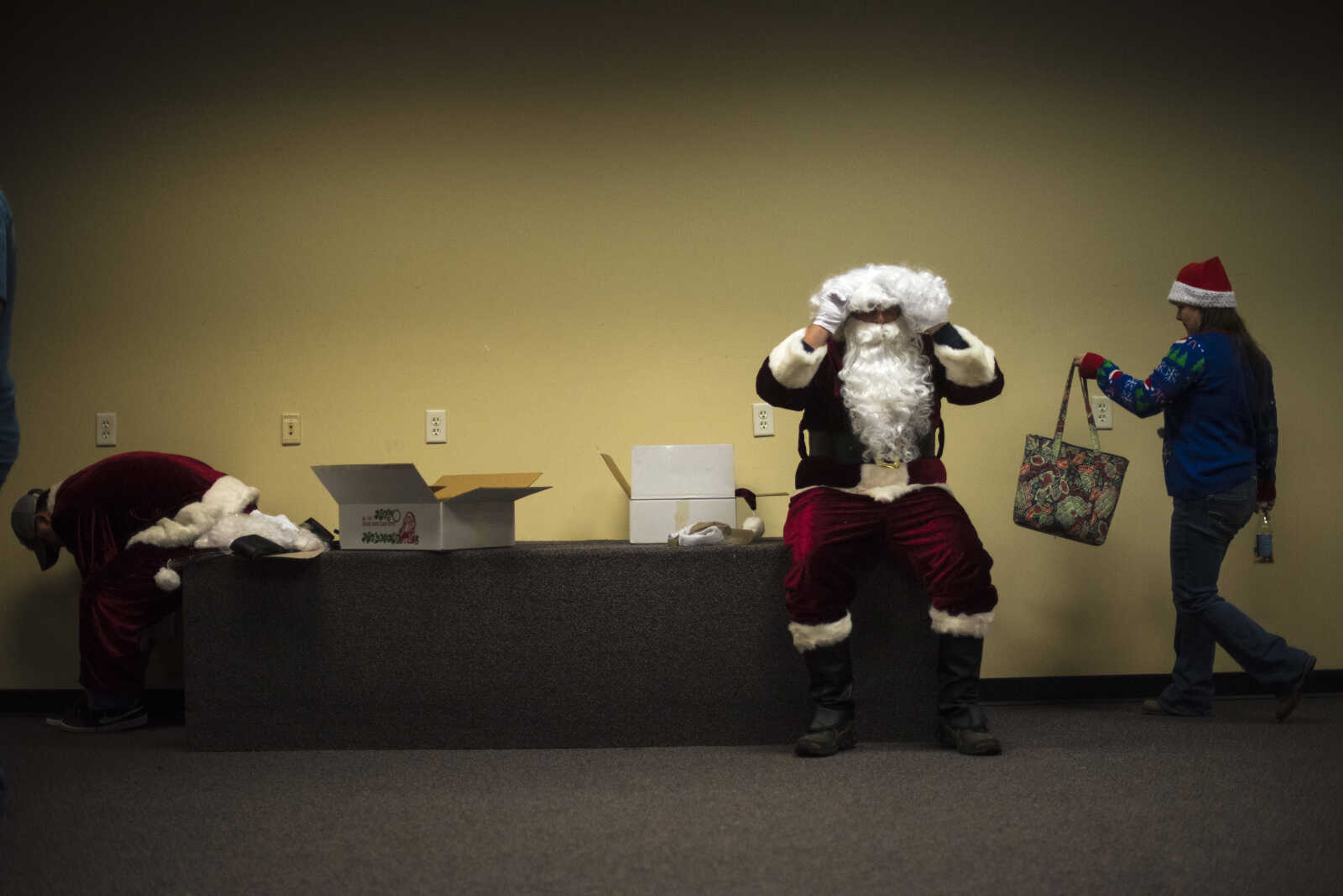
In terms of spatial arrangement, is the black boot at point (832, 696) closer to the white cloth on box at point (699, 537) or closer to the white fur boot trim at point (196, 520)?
the white cloth on box at point (699, 537)

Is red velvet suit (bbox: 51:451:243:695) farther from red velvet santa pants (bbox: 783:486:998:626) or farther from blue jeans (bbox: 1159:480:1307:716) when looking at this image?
blue jeans (bbox: 1159:480:1307:716)

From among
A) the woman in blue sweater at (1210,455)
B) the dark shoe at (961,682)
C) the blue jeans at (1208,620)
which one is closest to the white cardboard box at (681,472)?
the dark shoe at (961,682)

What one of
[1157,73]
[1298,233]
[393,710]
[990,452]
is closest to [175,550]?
[393,710]

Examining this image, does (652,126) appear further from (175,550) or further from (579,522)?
(175,550)

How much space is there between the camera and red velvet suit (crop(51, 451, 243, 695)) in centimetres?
279

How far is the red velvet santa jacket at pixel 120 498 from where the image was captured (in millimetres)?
2869

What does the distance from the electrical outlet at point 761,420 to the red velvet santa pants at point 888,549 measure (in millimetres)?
754

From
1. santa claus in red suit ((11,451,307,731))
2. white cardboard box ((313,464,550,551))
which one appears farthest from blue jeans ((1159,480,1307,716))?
santa claus in red suit ((11,451,307,731))

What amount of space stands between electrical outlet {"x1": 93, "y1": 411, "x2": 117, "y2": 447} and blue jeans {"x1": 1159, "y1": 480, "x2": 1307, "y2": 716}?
327cm

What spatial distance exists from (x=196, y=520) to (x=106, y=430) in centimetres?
67

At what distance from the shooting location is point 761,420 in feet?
10.2

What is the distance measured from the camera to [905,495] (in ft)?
7.65

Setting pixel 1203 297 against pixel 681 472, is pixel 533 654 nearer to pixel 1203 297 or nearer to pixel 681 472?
pixel 681 472

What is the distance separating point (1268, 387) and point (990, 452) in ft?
2.58
